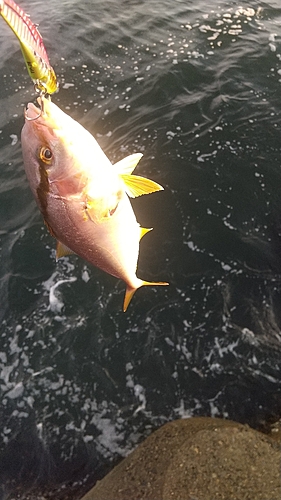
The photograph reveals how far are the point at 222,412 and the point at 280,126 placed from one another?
5267mm

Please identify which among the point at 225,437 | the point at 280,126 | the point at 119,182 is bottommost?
the point at 225,437

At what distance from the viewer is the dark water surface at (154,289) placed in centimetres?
470

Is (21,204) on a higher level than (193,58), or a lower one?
lower

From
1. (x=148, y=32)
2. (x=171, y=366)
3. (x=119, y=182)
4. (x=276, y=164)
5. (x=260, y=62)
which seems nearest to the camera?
(x=119, y=182)

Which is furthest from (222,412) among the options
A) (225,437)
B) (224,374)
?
(225,437)

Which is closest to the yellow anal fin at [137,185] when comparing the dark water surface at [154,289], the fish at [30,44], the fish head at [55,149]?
the fish head at [55,149]

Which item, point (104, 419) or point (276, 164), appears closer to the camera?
point (104, 419)

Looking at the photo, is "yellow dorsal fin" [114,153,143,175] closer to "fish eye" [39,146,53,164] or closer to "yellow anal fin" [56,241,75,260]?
"fish eye" [39,146,53,164]

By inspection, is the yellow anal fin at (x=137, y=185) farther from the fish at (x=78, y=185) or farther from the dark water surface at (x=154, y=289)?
the dark water surface at (x=154, y=289)

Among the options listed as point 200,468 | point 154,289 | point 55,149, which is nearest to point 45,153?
point 55,149

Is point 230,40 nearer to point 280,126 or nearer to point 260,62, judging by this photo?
point 260,62

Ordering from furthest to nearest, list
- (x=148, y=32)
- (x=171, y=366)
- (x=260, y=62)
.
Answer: (x=148, y=32)
(x=260, y=62)
(x=171, y=366)

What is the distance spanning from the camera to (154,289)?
18.8 ft

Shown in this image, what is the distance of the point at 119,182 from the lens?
8.25 ft
